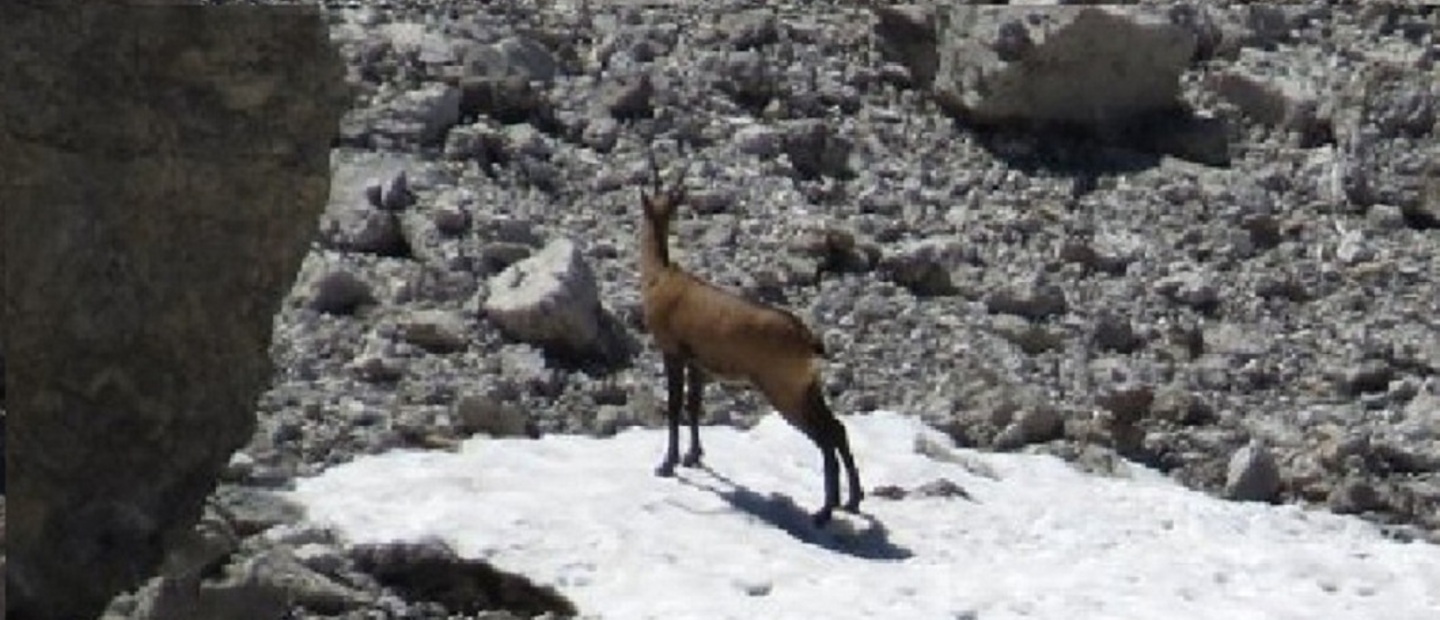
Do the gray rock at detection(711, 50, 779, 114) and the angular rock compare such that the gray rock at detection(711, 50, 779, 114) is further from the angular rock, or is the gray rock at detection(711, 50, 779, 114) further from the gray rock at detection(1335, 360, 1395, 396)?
the gray rock at detection(1335, 360, 1395, 396)

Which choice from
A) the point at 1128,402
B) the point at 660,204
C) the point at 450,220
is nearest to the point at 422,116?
the point at 450,220

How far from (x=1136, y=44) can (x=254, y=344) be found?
9447mm

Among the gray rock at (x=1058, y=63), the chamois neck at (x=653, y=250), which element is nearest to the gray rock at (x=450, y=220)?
the chamois neck at (x=653, y=250)

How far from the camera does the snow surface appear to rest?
548 inches

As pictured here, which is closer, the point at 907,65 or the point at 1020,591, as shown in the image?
the point at 1020,591

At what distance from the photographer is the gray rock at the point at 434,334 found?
16547mm

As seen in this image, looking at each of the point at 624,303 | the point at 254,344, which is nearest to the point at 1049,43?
the point at 624,303

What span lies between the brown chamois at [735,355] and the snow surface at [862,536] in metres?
0.20

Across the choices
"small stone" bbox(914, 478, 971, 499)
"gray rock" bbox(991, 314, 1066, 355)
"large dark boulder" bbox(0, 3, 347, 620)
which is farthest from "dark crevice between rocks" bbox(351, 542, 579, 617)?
"gray rock" bbox(991, 314, 1066, 355)

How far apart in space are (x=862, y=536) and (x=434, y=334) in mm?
2489

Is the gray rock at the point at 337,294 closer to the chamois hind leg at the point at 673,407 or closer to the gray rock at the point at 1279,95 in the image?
the chamois hind leg at the point at 673,407

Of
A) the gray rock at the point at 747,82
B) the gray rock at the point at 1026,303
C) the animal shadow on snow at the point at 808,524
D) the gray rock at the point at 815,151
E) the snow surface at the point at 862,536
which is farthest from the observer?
the gray rock at the point at 747,82

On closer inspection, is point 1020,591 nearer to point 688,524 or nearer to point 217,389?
point 688,524

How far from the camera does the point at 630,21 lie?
67.7ft
